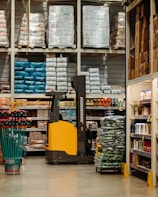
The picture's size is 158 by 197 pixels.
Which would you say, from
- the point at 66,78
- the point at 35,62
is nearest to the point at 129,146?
the point at 66,78

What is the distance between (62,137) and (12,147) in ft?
8.24

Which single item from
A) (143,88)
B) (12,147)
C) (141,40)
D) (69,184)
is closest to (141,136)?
(143,88)

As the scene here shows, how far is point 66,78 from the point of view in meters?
15.3

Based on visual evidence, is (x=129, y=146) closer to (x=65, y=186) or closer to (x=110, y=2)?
(x=65, y=186)

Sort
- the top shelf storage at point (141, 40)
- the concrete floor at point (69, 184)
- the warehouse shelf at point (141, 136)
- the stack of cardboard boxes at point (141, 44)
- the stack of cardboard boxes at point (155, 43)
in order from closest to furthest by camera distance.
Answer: the concrete floor at point (69, 184) < the stack of cardboard boxes at point (155, 43) < the top shelf storage at point (141, 40) < the warehouse shelf at point (141, 136) < the stack of cardboard boxes at point (141, 44)

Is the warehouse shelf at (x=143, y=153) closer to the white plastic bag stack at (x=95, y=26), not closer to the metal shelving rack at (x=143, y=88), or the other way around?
the metal shelving rack at (x=143, y=88)

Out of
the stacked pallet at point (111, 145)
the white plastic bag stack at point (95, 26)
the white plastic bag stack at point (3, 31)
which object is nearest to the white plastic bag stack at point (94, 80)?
the white plastic bag stack at point (95, 26)

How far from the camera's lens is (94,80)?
50.4 ft

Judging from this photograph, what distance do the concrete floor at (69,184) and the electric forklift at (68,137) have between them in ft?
3.98

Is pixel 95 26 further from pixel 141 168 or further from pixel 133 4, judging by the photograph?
pixel 141 168

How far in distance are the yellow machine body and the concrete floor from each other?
1.30 meters

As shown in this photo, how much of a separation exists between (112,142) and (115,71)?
23.3 feet

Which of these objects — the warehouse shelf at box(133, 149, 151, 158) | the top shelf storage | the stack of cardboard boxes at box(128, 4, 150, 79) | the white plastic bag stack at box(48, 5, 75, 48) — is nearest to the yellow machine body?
the top shelf storage

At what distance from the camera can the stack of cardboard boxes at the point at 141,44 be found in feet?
30.1
